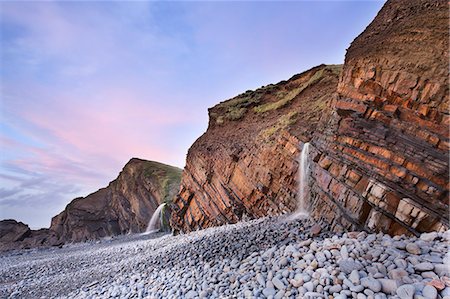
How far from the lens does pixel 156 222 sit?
1340 inches

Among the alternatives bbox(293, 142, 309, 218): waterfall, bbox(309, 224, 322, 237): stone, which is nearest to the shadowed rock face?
bbox(293, 142, 309, 218): waterfall

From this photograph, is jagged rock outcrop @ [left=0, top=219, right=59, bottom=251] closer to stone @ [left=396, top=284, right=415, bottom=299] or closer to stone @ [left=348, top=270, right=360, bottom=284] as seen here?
stone @ [left=348, top=270, right=360, bottom=284]

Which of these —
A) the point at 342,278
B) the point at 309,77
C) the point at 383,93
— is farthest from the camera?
the point at 309,77

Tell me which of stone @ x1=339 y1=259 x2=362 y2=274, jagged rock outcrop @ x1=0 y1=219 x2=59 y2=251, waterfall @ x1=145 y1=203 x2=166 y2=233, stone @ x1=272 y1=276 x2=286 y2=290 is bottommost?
stone @ x1=339 y1=259 x2=362 y2=274

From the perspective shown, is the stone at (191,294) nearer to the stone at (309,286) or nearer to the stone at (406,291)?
the stone at (309,286)

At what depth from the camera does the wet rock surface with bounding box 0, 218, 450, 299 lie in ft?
15.1

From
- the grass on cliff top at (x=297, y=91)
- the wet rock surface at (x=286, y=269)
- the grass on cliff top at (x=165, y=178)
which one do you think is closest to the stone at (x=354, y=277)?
the wet rock surface at (x=286, y=269)

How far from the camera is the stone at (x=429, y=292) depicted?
4.05 meters

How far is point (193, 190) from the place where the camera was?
21859mm

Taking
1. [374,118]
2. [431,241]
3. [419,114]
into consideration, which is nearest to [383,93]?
[374,118]

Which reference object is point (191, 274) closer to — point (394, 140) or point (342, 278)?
point (342, 278)

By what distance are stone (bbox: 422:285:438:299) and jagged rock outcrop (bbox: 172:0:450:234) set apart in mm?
2745

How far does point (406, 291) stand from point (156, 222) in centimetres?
3266

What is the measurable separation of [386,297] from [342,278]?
0.71m
